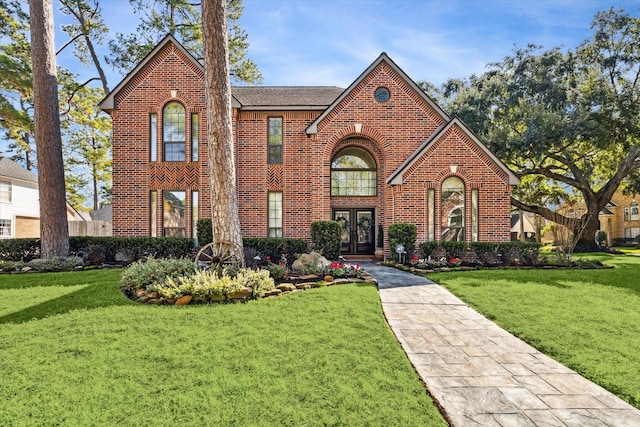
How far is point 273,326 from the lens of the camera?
5375 mm

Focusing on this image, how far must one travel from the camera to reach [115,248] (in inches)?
504

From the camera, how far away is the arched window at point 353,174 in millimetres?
15484

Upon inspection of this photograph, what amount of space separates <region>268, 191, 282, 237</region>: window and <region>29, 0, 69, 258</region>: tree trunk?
7.66 meters

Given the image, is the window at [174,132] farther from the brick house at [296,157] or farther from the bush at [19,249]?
the bush at [19,249]

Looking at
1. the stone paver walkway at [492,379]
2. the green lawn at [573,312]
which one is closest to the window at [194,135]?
the green lawn at [573,312]

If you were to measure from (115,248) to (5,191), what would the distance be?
18914 mm

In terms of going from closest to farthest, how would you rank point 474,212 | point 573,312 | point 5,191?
1. point 573,312
2. point 474,212
3. point 5,191

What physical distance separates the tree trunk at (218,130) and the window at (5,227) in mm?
25118

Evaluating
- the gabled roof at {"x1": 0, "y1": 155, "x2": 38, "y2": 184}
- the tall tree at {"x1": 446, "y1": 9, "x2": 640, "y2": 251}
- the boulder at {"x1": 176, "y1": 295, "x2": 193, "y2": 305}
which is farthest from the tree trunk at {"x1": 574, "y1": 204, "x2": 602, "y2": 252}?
the gabled roof at {"x1": 0, "y1": 155, "x2": 38, "y2": 184}

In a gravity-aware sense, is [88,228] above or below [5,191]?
below

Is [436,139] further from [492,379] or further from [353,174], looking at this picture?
[492,379]

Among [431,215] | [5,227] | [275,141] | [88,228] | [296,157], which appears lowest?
[88,228]

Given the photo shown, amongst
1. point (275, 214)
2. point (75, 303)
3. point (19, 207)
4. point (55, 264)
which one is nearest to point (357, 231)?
point (275, 214)

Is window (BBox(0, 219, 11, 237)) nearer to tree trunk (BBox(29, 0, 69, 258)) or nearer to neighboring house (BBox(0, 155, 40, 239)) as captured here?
neighboring house (BBox(0, 155, 40, 239))
